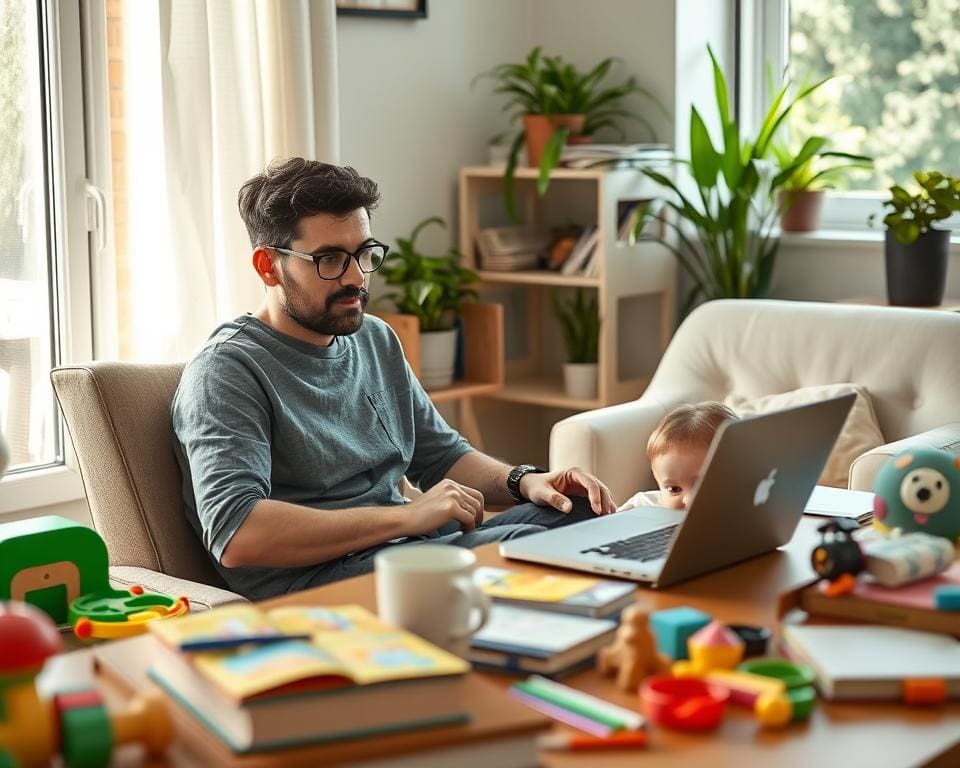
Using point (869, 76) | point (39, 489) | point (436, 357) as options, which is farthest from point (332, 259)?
point (869, 76)

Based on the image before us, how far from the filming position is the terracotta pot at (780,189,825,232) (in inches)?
150

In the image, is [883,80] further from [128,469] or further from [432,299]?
[128,469]

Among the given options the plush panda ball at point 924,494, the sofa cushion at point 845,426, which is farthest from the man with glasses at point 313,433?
the sofa cushion at point 845,426

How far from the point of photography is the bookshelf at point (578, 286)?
3797 mm

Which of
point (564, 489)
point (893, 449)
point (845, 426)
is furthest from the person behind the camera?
point (845, 426)

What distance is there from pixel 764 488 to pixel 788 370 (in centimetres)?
173

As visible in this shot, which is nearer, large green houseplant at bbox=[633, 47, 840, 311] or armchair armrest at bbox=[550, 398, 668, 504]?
armchair armrest at bbox=[550, 398, 668, 504]

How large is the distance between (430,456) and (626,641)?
1.39m

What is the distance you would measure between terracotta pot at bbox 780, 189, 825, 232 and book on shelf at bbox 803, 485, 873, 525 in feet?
6.31

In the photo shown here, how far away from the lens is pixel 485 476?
8.17 feet

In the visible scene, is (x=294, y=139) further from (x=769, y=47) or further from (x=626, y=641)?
(x=626, y=641)

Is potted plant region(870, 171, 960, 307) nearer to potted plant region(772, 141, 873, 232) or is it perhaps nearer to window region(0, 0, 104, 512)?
potted plant region(772, 141, 873, 232)

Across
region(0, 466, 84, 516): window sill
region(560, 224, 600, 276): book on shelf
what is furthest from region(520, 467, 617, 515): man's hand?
region(560, 224, 600, 276): book on shelf

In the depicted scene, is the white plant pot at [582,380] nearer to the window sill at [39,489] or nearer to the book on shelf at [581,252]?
the book on shelf at [581,252]
